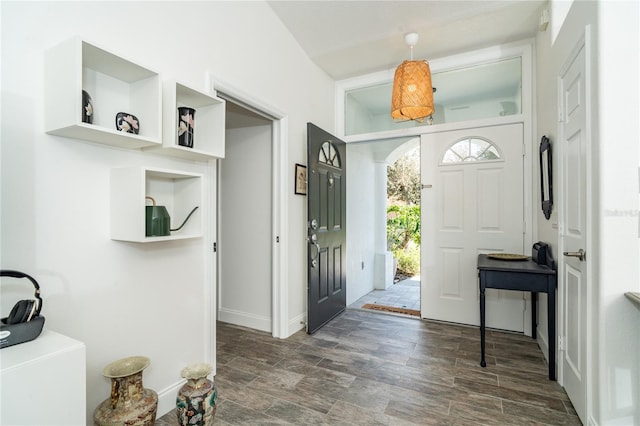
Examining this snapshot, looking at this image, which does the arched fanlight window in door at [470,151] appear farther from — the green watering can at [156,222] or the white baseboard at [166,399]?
the white baseboard at [166,399]

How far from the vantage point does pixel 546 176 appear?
2596mm

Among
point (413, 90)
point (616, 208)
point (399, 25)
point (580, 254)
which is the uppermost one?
point (399, 25)

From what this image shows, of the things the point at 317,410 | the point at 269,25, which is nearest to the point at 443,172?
the point at 269,25

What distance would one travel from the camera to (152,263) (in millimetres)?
1855

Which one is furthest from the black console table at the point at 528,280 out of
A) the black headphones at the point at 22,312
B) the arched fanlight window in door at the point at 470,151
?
the black headphones at the point at 22,312

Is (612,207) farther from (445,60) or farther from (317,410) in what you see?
(445,60)

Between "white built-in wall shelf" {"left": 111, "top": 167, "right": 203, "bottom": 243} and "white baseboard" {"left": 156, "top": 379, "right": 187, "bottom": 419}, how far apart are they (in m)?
0.94

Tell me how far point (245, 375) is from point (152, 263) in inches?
44.1

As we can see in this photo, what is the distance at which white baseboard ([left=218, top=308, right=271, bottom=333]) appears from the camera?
3293mm

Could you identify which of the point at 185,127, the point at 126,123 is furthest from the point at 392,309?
the point at 126,123

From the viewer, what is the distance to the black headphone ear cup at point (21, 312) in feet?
3.58

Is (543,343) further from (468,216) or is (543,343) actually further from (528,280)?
(468,216)

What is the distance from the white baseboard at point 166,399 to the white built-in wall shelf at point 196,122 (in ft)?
4.59

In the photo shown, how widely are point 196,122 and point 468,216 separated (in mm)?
2772
